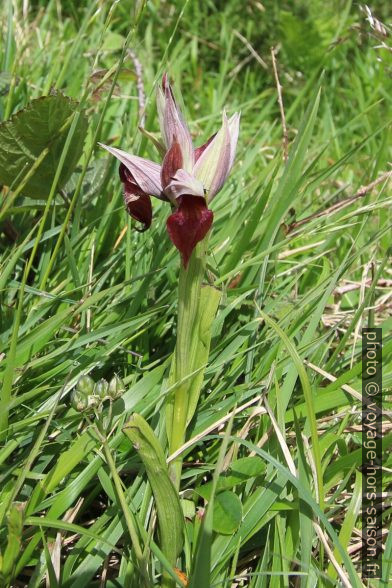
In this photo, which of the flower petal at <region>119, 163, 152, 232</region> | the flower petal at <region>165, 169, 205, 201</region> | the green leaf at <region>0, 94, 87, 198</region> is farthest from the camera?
the green leaf at <region>0, 94, 87, 198</region>

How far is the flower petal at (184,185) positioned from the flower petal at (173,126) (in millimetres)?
44

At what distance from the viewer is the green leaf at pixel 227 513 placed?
0.94 metres

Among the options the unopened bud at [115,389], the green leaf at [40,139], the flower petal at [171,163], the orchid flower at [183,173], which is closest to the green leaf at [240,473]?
the unopened bud at [115,389]

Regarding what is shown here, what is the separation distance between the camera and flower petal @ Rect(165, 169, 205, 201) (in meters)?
0.81

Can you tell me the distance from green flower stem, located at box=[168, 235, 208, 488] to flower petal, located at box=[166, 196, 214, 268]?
44mm

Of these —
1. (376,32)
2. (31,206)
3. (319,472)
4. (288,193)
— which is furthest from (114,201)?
(319,472)

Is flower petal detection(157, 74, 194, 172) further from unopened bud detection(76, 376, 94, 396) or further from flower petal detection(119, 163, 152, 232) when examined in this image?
unopened bud detection(76, 376, 94, 396)

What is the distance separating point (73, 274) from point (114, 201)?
0.28 m

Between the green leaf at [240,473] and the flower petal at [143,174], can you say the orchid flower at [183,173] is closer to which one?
the flower petal at [143,174]

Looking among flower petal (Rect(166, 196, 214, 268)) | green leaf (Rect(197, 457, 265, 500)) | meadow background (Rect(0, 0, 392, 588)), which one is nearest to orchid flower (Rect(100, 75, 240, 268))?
flower petal (Rect(166, 196, 214, 268))

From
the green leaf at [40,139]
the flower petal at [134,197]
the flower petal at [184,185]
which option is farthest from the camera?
the green leaf at [40,139]

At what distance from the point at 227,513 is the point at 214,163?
0.49 metres

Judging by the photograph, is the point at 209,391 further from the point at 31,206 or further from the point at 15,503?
the point at 31,206

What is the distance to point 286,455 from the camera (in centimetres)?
94
